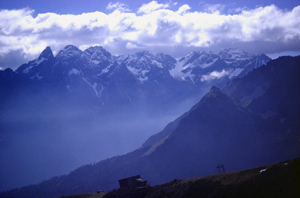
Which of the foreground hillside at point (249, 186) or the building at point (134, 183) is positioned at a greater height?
the building at point (134, 183)

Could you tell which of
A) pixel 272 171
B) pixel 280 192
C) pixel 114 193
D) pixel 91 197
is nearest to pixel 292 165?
pixel 272 171

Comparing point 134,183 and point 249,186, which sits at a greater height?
point 134,183

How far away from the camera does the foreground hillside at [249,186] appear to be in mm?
65438

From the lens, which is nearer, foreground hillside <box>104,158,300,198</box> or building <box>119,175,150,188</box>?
foreground hillside <box>104,158,300,198</box>

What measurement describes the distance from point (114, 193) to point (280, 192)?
60.6 meters

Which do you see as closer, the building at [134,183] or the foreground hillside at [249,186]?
the foreground hillside at [249,186]

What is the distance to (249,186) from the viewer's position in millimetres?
72125

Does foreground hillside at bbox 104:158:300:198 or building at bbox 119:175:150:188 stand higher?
building at bbox 119:175:150:188

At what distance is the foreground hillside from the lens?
65438 millimetres

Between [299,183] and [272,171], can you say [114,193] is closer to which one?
[272,171]

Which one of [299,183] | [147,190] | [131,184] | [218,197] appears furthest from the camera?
[131,184]

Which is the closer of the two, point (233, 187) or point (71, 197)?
point (233, 187)

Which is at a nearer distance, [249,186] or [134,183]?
[249,186]

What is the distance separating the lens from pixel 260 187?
69.1 metres
